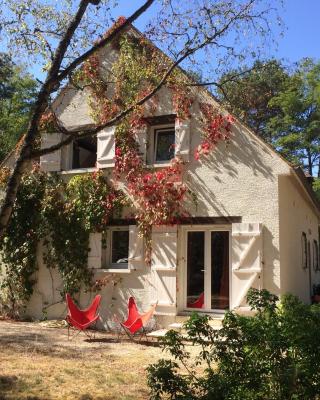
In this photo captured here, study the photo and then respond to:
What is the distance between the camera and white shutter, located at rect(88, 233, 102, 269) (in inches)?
447

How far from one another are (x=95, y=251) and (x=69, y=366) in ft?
14.6

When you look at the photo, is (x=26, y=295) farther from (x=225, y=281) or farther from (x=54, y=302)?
(x=225, y=281)

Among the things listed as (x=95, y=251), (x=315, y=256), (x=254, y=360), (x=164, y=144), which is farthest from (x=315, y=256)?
(x=254, y=360)

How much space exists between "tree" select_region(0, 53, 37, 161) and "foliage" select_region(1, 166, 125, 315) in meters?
10.5

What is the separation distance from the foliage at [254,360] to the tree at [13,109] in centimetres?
1904

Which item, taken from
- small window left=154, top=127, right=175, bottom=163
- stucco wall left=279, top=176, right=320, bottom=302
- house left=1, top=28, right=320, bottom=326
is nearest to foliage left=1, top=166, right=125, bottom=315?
house left=1, top=28, right=320, bottom=326

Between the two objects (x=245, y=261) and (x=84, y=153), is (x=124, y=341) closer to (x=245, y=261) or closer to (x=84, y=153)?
(x=245, y=261)

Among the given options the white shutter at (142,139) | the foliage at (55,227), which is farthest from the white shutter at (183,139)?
the foliage at (55,227)

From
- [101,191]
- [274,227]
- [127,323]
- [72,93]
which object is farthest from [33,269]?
[274,227]

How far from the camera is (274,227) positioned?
9.95m

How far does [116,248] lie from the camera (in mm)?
11680

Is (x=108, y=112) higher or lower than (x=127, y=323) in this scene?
higher

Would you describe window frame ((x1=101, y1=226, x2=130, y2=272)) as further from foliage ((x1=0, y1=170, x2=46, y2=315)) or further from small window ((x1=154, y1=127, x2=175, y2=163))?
small window ((x1=154, y1=127, x2=175, y2=163))

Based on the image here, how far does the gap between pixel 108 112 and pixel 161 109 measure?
4.36 ft
